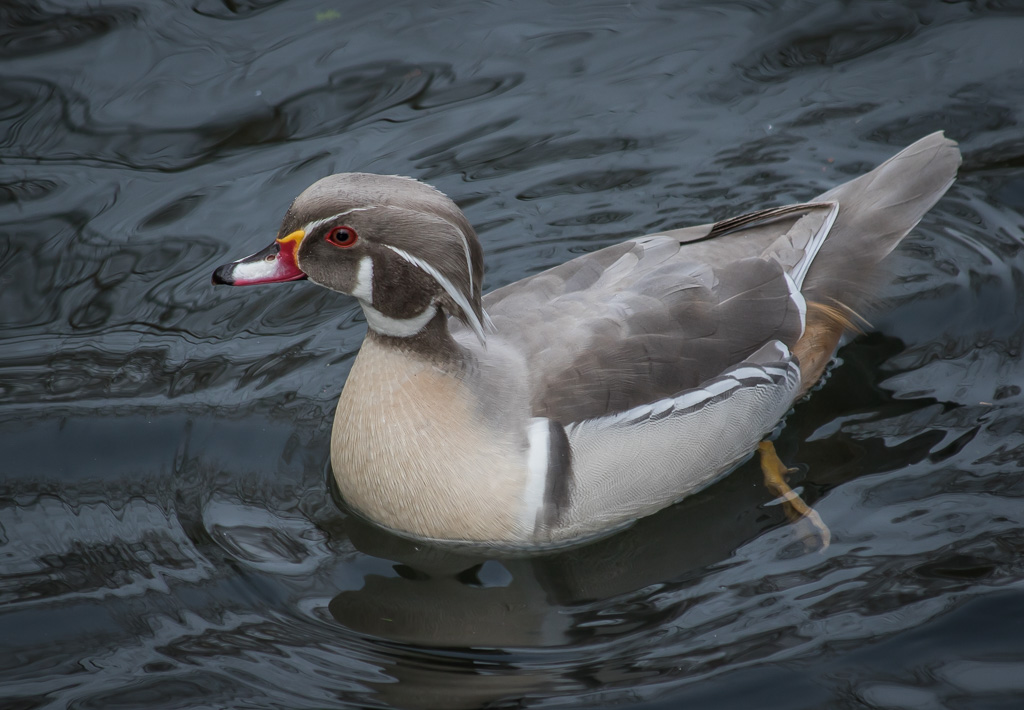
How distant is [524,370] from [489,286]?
1821mm

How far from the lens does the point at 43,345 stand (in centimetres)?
645

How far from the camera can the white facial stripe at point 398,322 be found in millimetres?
4891

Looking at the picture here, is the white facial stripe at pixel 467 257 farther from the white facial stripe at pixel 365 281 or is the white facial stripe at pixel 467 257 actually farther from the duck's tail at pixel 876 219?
the duck's tail at pixel 876 219

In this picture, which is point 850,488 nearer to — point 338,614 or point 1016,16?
point 338,614

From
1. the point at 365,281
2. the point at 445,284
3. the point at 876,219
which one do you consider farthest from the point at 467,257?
the point at 876,219

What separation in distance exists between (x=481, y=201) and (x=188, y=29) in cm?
302

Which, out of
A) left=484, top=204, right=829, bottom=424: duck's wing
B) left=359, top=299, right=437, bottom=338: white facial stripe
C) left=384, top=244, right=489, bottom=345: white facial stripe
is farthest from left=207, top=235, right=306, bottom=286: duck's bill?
left=484, top=204, right=829, bottom=424: duck's wing

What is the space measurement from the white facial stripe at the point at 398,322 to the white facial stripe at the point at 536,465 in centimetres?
71

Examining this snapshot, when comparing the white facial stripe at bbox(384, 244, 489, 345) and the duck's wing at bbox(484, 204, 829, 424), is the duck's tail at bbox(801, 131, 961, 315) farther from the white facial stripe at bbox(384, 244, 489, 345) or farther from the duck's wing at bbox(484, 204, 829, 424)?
the white facial stripe at bbox(384, 244, 489, 345)

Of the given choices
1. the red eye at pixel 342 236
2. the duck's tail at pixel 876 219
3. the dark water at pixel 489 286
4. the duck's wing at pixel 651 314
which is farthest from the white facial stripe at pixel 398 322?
the duck's tail at pixel 876 219

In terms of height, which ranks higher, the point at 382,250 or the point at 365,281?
the point at 382,250

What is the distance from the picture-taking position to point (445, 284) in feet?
15.4

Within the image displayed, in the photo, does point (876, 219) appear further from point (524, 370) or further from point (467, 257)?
point (467, 257)

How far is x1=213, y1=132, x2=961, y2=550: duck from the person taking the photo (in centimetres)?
471
